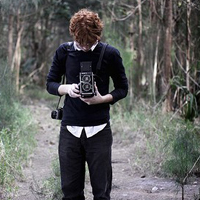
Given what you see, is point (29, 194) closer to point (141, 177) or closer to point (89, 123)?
point (141, 177)

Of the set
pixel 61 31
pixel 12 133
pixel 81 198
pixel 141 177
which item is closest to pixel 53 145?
pixel 12 133

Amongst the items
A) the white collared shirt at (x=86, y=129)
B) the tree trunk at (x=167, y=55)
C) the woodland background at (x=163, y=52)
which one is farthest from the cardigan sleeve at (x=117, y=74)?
the tree trunk at (x=167, y=55)

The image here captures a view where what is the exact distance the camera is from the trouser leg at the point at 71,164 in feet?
11.9

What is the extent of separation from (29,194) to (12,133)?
2.12m

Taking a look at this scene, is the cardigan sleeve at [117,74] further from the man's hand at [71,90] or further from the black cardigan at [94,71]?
the man's hand at [71,90]

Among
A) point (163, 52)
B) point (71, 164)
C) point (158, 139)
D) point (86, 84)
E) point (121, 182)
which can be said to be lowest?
point (121, 182)

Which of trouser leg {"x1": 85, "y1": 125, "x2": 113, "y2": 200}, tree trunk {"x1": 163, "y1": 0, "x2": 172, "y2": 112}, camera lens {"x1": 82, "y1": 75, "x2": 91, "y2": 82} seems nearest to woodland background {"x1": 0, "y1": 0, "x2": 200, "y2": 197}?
tree trunk {"x1": 163, "y1": 0, "x2": 172, "y2": 112}

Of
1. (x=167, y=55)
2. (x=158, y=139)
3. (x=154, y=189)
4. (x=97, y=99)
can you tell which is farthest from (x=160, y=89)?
(x=97, y=99)

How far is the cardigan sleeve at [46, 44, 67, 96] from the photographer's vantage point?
3.68 metres

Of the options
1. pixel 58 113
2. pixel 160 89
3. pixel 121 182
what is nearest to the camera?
pixel 58 113

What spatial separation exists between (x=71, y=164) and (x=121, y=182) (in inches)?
97.2

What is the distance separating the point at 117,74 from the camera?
3695mm

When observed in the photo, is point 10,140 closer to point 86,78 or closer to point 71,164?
point 71,164

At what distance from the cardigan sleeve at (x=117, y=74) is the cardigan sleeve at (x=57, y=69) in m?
0.37
